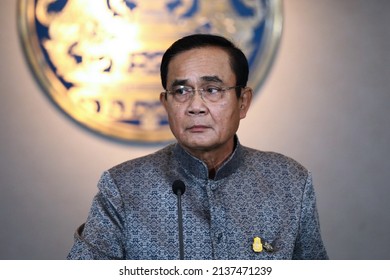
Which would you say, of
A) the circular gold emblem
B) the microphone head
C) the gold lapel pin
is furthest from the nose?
the circular gold emblem

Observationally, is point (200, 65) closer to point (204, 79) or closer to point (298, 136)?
point (204, 79)

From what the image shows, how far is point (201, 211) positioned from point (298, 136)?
137cm

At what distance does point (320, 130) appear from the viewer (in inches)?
125

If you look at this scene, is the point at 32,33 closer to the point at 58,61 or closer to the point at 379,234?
the point at 58,61

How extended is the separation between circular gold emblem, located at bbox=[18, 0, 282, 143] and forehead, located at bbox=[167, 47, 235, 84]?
3.61ft

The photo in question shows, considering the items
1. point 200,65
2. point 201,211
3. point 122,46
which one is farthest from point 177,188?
point 122,46

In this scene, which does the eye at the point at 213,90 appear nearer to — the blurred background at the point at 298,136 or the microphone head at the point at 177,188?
the microphone head at the point at 177,188

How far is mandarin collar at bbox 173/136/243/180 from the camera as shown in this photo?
6.39 ft

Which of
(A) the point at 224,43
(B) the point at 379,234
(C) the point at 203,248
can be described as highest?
(A) the point at 224,43

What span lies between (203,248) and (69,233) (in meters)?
1.44

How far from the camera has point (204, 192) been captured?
195cm

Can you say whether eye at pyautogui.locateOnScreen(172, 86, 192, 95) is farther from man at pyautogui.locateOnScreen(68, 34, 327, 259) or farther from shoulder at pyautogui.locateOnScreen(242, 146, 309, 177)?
shoulder at pyautogui.locateOnScreen(242, 146, 309, 177)

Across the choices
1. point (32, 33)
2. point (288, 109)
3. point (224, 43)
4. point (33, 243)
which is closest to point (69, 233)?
point (33, 243)

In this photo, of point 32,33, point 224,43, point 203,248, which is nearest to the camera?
point 203,248
